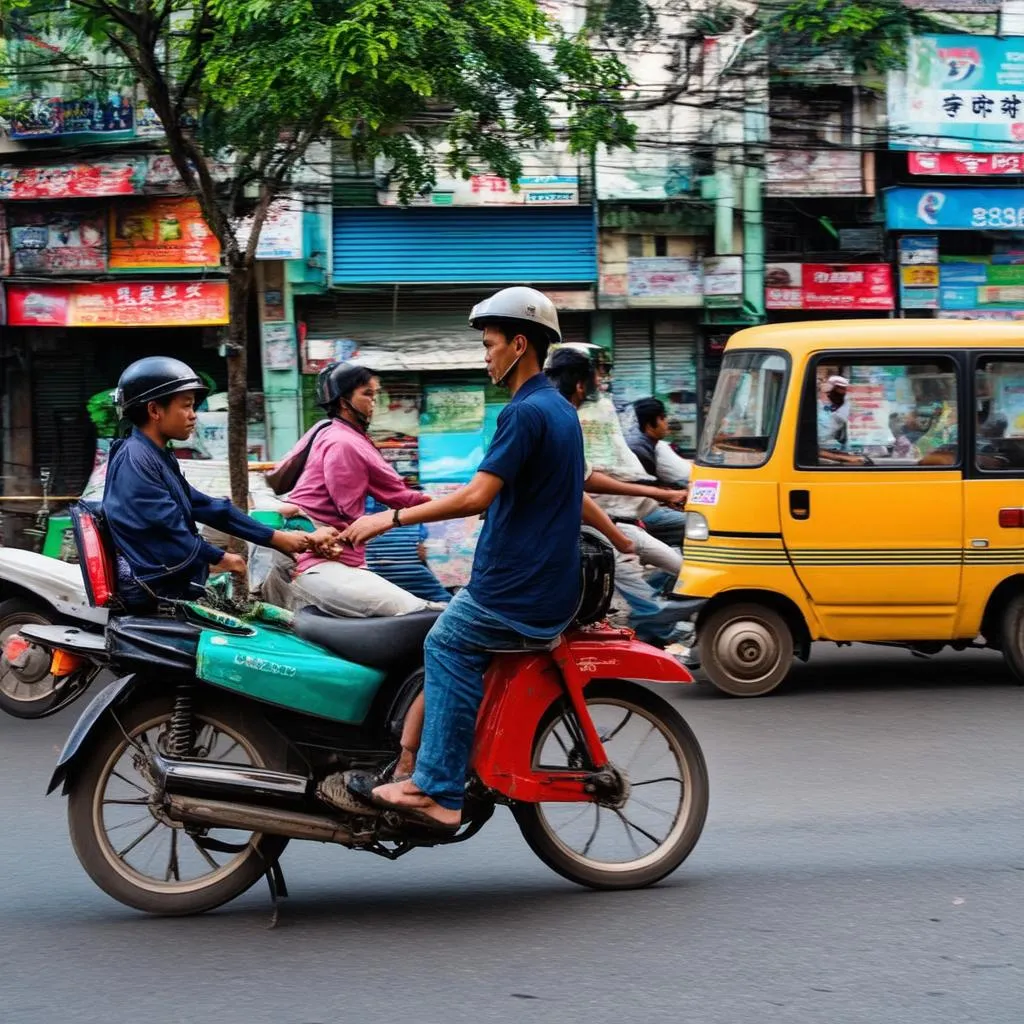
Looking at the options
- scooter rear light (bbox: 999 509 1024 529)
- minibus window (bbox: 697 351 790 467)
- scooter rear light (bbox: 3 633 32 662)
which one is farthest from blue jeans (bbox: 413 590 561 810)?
scooter rear light (bbox: 999 509 1024 529)

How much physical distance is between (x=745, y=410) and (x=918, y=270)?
8.19 m

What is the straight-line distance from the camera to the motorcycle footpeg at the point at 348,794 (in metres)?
4.29

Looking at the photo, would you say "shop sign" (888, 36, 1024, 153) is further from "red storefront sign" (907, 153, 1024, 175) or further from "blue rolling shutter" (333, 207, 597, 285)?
"blue rolling shutter" (333, 207, 597, 285)

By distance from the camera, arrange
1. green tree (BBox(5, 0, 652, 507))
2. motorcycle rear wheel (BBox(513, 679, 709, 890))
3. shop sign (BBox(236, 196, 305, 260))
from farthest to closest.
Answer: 1. shop sign (BBox(236, 196, 305, 260))
2. green tree (BBox(5, 0, 652, 507))
3. motorcycle rear wheel (BBox(513, 679, 709, 890))

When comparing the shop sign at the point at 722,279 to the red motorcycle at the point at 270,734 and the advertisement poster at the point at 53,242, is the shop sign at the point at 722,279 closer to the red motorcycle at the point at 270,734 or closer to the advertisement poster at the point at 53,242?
the advertisement poster at the point at 53,242

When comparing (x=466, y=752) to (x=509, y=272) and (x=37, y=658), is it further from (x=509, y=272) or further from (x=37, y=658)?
(x=509, y=272)

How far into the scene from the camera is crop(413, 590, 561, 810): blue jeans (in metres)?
4.21

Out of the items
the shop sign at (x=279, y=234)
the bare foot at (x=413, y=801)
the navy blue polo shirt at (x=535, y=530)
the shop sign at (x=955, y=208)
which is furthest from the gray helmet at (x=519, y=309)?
the shop sign at (x=955, y=208)

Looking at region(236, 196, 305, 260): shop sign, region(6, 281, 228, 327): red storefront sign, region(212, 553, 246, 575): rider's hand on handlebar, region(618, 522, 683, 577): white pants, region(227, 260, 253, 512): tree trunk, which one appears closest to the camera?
region(212, 553, 246, 575): rider's hand on handlebar

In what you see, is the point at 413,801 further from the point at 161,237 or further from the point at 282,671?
the point at 161,237

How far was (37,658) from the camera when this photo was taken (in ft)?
25.7

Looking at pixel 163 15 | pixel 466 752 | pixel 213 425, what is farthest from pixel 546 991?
pixel 213 425

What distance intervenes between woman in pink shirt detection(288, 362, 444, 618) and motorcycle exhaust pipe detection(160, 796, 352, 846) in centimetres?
175

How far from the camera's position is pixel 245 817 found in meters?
4.24
